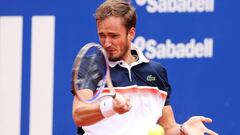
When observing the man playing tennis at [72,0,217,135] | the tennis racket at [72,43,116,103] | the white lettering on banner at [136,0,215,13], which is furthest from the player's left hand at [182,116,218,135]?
the white lettering on banner at [136,0,215,13]

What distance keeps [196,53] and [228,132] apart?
0.70 m

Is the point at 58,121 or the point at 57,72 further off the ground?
the point at 57,72

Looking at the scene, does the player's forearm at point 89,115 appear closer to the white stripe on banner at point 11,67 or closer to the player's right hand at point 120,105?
the player's right hand at point 120,105

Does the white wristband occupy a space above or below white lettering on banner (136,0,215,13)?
below

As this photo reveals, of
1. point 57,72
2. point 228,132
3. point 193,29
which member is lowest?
point 228,132

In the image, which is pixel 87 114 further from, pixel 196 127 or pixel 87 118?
pixel 196 127

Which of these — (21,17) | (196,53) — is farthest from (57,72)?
(196,53)

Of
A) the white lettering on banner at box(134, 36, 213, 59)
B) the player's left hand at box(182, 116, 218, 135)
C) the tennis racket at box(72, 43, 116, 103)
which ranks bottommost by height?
the player's left hand at box(182, 116, 218, 135)

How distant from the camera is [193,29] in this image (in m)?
6.12

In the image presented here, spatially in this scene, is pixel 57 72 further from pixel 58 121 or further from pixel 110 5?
pixel 110 5

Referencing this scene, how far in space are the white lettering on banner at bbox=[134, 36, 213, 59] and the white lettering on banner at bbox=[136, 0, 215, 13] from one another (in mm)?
242

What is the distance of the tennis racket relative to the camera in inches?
163

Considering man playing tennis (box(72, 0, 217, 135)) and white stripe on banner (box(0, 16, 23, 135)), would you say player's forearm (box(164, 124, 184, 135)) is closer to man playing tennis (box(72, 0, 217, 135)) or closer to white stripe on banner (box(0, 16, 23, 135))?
man playing tennis (box(72, 0, 217, 135))

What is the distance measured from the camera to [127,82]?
441cm
